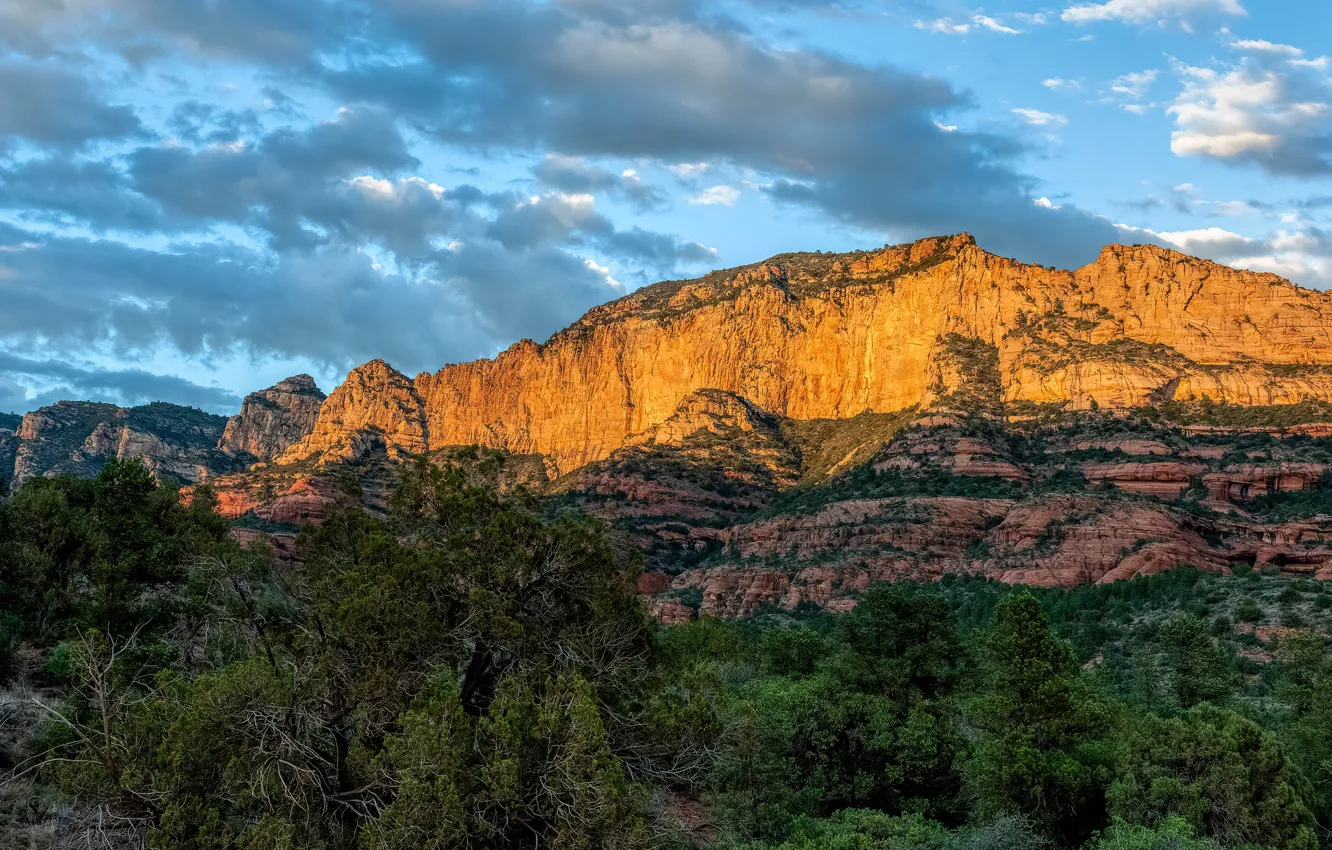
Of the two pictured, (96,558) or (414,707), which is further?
(96,558)

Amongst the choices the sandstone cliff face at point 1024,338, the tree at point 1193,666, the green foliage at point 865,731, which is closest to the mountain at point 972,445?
the sandstone cliff face at point 1024,338

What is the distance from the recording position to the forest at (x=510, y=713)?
65.4ft

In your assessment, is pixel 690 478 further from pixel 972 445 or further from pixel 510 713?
pixel 510 713

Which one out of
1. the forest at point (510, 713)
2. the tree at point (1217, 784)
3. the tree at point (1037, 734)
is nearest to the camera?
the forest at point (510, 713)

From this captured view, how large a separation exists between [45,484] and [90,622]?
14.5 metres

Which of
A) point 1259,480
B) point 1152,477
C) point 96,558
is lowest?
point 96,558

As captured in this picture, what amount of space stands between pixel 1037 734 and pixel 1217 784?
5935mm

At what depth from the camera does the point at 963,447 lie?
12469cm

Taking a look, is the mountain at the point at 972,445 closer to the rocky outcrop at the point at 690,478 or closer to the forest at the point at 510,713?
the rocky outcrop at the point at 690,478

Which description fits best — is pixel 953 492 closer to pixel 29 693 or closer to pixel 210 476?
pixel 29 693

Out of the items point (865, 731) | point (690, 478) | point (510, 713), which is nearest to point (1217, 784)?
point (865, 731)

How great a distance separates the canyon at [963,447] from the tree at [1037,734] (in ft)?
133

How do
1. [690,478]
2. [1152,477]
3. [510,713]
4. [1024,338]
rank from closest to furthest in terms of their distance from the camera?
[510,713] < [1152,477] < [690,478] < [1024,338]

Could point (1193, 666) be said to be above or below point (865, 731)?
above
